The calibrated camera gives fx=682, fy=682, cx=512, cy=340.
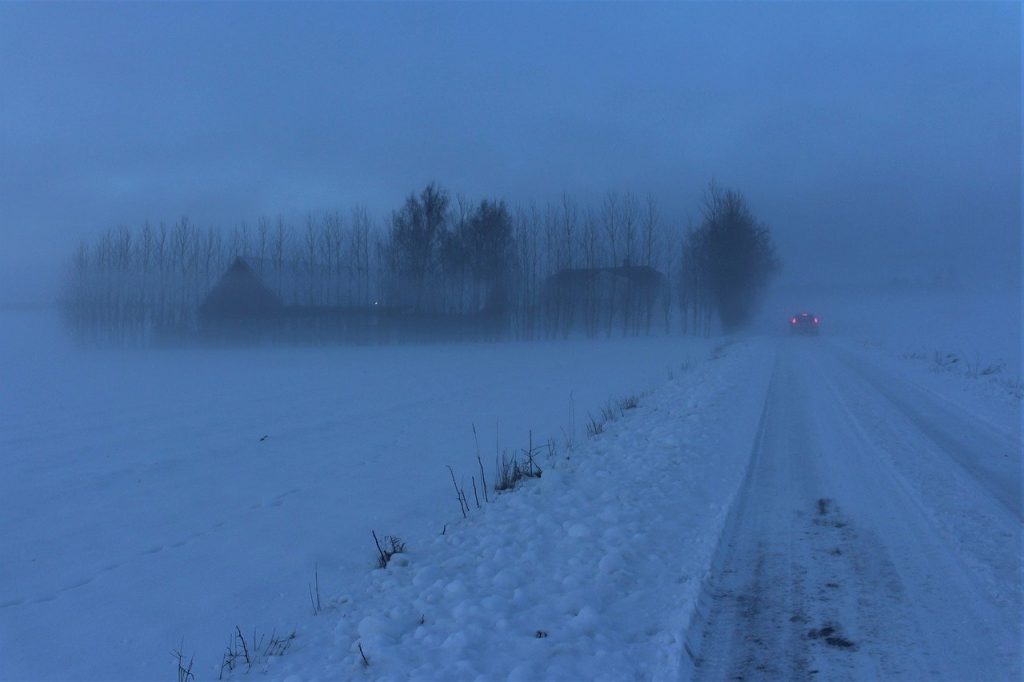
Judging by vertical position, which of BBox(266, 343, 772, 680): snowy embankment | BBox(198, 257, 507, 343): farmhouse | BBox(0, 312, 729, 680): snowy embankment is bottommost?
BBox(0, 312, 729, 680): snowy embankment

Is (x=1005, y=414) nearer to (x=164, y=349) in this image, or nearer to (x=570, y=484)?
(x=570, y=484)

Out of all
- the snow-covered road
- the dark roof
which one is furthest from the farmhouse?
the snow-covered road

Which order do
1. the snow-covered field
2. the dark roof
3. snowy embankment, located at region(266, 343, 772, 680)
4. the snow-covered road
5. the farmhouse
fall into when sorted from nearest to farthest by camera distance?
the snow-covered road
snowy embankment, located at region(266, 343, 772, 680)
the snow-covered field
the farmhouse
the dark roof

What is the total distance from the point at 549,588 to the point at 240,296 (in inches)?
2099

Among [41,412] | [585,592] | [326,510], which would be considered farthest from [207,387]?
[585,592]

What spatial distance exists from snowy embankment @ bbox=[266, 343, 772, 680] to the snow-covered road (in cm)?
28

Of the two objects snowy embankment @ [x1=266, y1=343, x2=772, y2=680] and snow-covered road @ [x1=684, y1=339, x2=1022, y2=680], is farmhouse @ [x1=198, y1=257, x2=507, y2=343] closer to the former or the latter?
snow-covered road @ [x1=684, y1=339, x2=1022, y2=680]

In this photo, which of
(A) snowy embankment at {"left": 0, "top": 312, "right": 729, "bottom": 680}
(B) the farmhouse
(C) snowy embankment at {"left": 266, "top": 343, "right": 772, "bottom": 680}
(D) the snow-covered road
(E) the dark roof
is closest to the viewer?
(D) the snow-covered road

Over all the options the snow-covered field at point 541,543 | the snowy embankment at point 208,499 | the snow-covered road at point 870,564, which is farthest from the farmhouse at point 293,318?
the snow-covered road at point 870,564

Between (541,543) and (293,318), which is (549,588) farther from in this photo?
(293,318)

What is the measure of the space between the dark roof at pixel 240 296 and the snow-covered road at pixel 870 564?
49.5 meters

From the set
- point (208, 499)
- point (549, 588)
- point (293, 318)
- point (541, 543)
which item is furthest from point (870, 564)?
point (293, 318)

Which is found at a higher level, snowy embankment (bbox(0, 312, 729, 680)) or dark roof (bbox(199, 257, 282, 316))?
dark roof (bbox(199, 257, 282, 316))

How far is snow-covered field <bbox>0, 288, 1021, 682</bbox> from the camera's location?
13.1 ft
